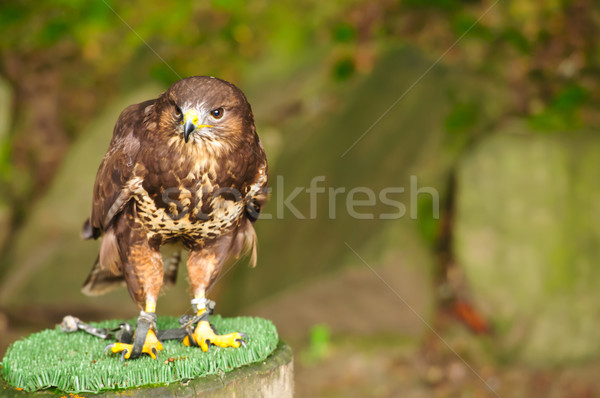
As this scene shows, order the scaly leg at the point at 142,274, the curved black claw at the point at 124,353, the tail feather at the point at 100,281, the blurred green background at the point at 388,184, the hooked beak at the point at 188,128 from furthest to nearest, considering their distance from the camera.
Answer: the blurred green background at the point at 388,184 → the tail feather at the point at 100,281 → the scaly leg at the point at 142,274 → the curved black claw at the point at 124,353 → the hooked beak at the point at 188,128

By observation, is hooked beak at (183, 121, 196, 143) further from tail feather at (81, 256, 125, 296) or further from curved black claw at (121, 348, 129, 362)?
tail feather at (81, 256, 125, 296)

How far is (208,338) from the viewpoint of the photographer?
10.9ft

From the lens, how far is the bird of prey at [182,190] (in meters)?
3.00

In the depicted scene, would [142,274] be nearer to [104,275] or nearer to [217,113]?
[104,275]

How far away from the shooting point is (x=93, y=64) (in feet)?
28.5

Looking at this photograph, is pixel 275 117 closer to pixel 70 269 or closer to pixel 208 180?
pixel 70 269

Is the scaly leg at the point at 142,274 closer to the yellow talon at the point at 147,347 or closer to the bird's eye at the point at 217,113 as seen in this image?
the yellow talon at the point at 147,347

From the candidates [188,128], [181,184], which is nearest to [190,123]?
[188,128]

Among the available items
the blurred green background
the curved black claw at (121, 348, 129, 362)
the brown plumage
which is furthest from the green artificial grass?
the blurred green background

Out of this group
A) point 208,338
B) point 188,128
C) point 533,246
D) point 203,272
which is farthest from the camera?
point 533,246

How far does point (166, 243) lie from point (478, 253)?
3.43 m

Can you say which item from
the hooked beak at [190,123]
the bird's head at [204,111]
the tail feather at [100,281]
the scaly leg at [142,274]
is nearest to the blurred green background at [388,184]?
the tail feather at [100,281]

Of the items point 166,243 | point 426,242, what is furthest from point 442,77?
point 166,243

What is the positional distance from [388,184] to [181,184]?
11.2 feet
